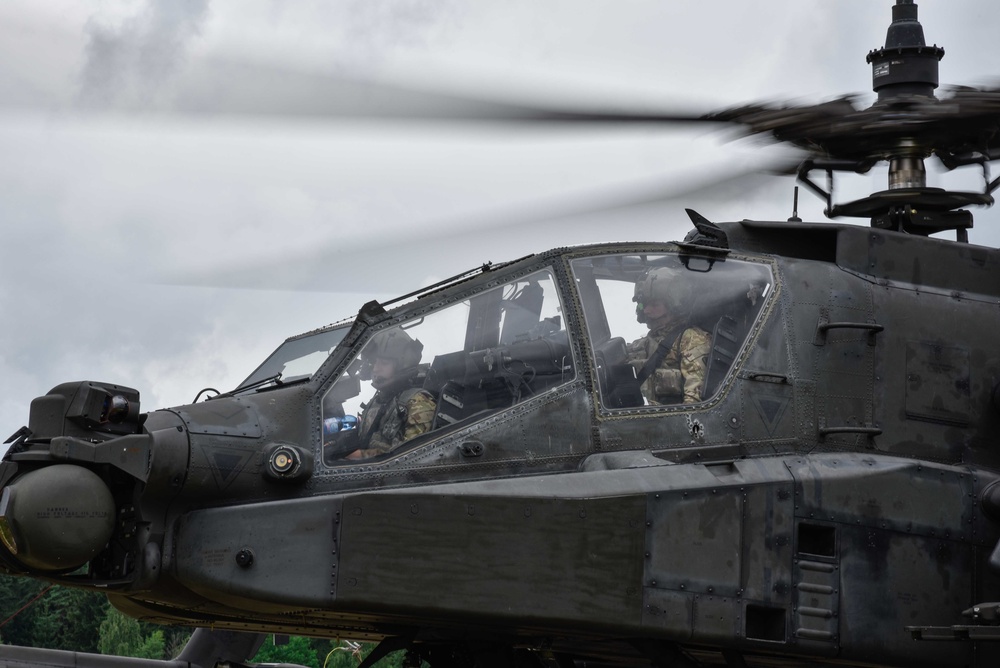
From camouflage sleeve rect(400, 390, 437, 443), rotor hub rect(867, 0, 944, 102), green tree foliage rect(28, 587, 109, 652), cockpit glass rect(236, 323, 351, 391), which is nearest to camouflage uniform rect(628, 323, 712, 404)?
camouflage sleeve rect(400, 390, 437, 443)

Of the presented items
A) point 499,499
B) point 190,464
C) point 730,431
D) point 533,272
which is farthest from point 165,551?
point 730,431

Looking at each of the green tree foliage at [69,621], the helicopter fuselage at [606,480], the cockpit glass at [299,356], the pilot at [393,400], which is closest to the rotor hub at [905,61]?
the helicopter fuselage at [606,480]

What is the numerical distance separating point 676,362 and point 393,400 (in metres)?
1.45

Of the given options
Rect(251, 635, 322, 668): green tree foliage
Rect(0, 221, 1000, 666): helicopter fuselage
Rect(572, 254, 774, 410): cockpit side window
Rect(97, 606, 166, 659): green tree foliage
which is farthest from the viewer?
Rect(251, 635, 322, 668): green tree foliage

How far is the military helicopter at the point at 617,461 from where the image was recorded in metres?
6.02

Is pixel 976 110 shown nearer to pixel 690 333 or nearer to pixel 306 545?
pixel 690 333

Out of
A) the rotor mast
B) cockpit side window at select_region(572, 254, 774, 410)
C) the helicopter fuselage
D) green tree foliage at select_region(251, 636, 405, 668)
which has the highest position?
the rotor mast

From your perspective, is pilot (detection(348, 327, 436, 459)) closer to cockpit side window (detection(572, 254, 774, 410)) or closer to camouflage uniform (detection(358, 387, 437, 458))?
camouflage uniform (detection(358, 387, 437, 458))

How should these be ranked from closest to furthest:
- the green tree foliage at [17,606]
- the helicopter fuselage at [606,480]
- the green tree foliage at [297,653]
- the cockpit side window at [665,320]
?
the helicopter fuselage at [606,480]
the cockpit side window at [665,320]
the green tree foliage at [17,606]
the green tree foliage at [297,653]

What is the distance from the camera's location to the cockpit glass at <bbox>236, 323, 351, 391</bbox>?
724 cm

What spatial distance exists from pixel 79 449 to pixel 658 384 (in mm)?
2768

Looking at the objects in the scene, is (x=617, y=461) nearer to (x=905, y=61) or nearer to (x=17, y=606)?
(x=905, y=61)

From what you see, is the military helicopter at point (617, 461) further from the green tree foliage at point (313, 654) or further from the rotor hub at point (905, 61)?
the green tree foliage at point (313, 654)

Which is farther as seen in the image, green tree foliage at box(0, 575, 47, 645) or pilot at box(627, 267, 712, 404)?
green tree foliage at box(0, 575, 47, 645)
